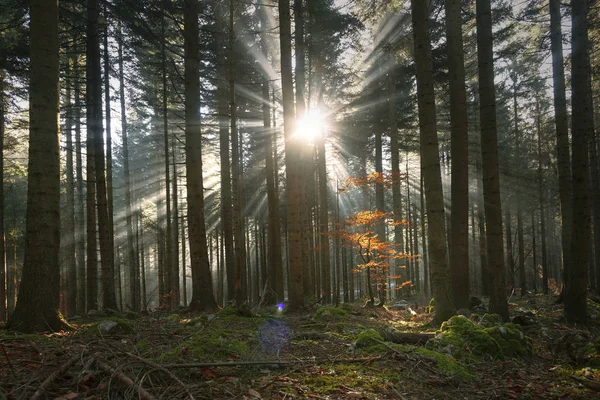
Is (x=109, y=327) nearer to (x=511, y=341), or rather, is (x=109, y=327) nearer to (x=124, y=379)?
(x=124, y=379)

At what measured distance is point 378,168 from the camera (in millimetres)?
20000

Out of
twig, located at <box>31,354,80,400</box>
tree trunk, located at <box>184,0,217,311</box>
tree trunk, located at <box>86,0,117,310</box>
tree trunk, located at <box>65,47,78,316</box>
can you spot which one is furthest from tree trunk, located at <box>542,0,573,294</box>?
tree trunk, located at <box>65,47,78,316</box>

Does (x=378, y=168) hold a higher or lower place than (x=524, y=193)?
higher

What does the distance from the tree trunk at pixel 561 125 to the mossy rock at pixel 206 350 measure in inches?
387

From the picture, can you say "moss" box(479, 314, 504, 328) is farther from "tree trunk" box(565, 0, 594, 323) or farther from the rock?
the rock

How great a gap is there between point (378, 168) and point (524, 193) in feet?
37.4

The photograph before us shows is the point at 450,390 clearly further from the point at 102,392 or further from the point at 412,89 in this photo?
the point at 412,89

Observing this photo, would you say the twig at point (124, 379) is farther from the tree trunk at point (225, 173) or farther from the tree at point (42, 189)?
the tree trunk at point (225, 173)

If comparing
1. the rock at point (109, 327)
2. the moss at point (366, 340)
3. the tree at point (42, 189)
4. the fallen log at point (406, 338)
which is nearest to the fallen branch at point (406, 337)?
the fallen log at point (406, 338)

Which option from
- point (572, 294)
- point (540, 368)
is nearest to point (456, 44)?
point (572, 294)

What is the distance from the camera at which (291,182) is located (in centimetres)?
957

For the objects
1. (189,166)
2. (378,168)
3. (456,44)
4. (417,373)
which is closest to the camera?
(417,373)

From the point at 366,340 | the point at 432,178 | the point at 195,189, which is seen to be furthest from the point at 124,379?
the point at 195,189

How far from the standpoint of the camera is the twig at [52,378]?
2295 millimetres
